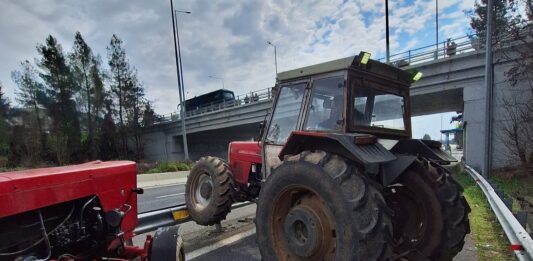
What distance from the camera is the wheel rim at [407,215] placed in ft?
12.1

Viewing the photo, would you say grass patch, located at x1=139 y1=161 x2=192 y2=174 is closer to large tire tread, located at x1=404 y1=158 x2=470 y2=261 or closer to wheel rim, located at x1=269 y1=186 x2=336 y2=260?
wheel rim, located at x1=269 y1=186 x2=336 y2=260

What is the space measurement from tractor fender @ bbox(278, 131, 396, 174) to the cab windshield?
47 cm

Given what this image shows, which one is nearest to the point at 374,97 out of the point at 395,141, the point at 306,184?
the point at 395,141

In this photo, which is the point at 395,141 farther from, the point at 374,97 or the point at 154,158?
the point at 154,158

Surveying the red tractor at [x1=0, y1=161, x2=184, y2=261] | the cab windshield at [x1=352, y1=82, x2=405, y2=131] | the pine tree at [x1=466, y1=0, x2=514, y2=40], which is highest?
the pine tree at [x1=466, y1=0, x2=514, y2=40]

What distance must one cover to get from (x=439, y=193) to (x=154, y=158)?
4251 centimetres

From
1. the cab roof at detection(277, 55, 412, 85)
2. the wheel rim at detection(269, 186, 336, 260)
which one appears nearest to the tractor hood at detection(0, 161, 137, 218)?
the wheel rim at detection(269, 186, 336, 260)

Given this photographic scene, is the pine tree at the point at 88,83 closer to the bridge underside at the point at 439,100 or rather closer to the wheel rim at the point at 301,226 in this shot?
the bridge underside at the point at 439,100

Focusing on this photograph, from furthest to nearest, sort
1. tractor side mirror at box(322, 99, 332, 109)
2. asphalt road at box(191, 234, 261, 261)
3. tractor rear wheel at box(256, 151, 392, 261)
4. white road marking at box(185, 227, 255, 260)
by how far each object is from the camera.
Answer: white road marking at box(185, 227, 255, 260), asphalt road at box(191, 234, 261, 261), tractor side mirror at box(322, 99, 332, 109), tractor rear wheel at box(256, 151, 392, 261)

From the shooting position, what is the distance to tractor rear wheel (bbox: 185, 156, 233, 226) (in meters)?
5.02

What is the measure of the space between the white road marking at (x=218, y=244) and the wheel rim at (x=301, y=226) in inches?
55.4

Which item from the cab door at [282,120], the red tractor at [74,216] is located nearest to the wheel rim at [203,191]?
the cab door at [282,120]

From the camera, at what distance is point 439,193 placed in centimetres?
362

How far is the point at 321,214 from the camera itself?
10.3 feet
